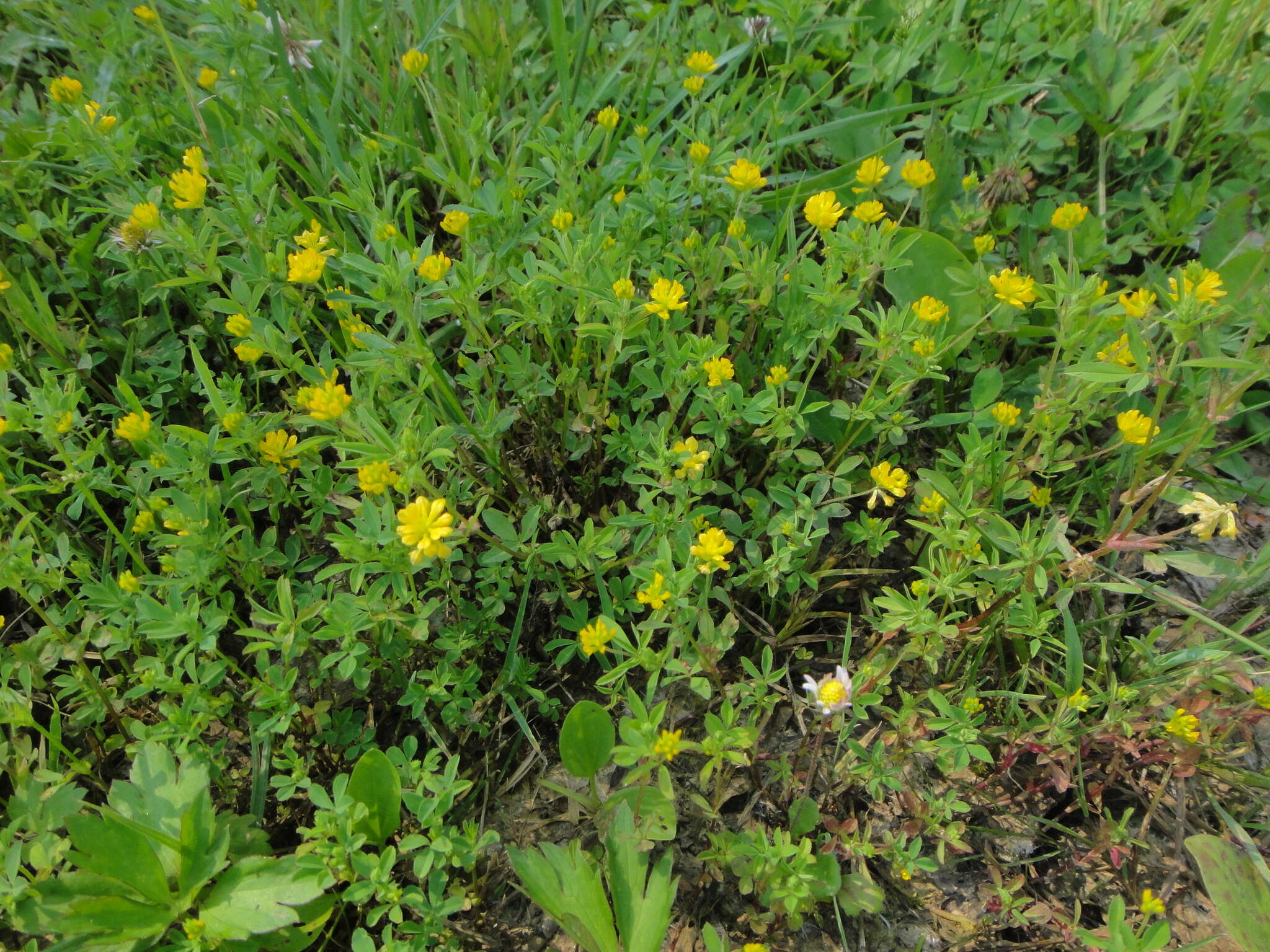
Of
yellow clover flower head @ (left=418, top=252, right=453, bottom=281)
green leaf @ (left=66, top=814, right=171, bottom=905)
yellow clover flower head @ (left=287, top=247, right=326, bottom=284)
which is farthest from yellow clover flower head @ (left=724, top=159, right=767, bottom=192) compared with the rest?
green leaf @ (left=66, top=814, right=171, bottom=905)

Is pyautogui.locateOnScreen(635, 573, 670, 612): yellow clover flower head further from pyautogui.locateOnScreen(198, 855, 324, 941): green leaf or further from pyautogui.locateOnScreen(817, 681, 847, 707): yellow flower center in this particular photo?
pyautogui.locateOnScreen(198, 855, 324, 941): green leaf

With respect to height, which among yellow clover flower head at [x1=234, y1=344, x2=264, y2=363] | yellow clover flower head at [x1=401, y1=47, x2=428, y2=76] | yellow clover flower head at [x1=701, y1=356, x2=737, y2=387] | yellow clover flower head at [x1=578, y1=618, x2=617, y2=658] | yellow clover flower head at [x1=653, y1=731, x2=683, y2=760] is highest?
yellow clover flower head at [x1=401, y1=47, x2=428, y2=76]

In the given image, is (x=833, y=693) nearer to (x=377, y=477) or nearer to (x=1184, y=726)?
(x=1184, y=726)

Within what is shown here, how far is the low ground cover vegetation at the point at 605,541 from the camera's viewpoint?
1874 mm

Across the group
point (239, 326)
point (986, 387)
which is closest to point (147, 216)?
point (239, 326)

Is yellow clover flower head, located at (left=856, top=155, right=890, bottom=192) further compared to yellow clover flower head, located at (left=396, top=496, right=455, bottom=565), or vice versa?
yellow clover flower head, located at (left=856, top=155, right=890, bottom=192)

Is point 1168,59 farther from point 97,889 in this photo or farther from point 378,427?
point 97,889

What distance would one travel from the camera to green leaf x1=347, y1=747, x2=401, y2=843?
1.89 meters

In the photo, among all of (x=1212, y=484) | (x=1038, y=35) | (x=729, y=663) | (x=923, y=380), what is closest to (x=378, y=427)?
(x=729, y=663)

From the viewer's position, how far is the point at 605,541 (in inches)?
80.7

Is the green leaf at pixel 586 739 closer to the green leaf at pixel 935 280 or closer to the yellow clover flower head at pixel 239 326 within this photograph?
the yellow clover flower head at pixel 239 326

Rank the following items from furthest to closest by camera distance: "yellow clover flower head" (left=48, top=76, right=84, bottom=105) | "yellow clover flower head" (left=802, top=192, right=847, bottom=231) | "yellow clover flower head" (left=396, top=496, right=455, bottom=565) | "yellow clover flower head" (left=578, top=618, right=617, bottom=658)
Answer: "yellow clover flower head" (left=48, top=76, right=84, bottom=105) < "yellow clover flower head" (left=802, top=192, right=847, bottom=231) < "yellow clover flower head" (left=578, top=618, right=617, bottom=658) < "yellow clover flower head" (left=396, top=496, right=455, bottom=565)

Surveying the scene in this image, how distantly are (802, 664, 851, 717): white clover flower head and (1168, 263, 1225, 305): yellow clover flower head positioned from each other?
1068 millimetres

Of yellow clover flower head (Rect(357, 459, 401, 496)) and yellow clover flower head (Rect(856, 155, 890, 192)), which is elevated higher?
yellow clover flower head (Rect(856, 155, 890, 192))
